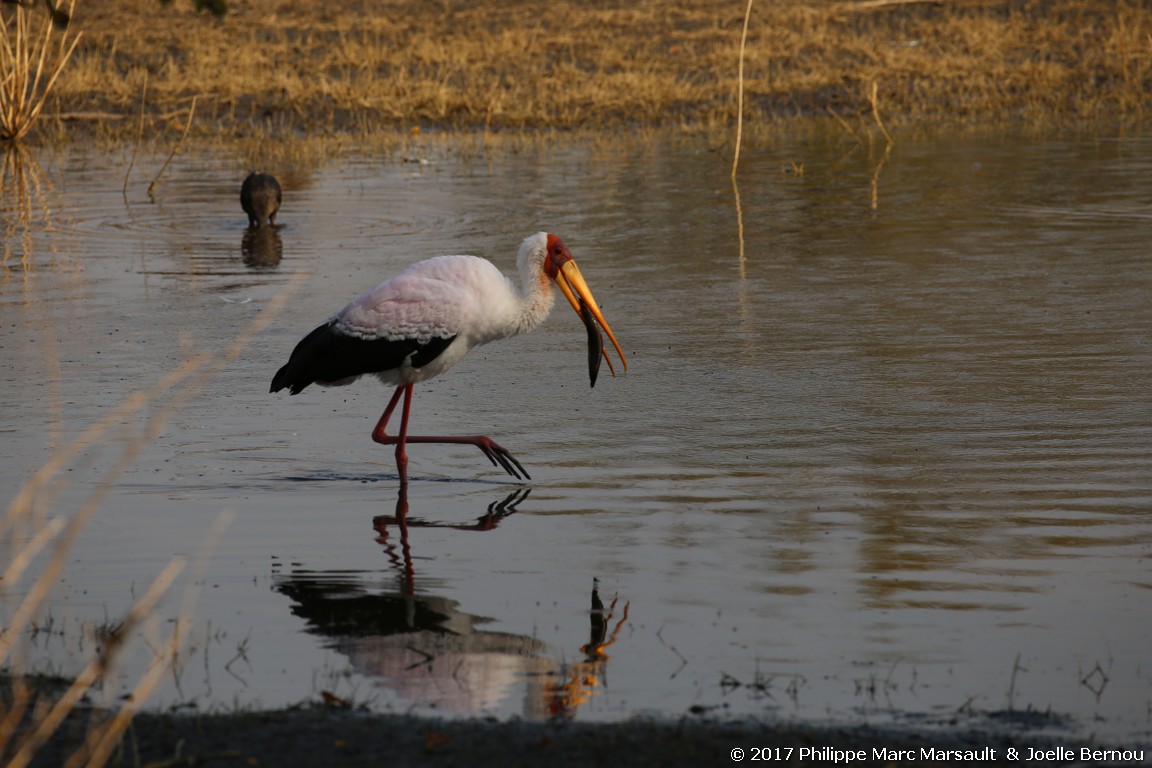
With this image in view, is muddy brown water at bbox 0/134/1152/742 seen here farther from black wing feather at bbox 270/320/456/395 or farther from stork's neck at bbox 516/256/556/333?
stork's neck at bbox 516/256/556/333

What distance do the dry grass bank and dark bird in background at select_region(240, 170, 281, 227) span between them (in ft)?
15.4

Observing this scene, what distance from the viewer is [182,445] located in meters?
6.94

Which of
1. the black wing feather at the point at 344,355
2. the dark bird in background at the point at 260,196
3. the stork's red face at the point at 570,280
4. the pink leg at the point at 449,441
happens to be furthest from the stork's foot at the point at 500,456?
the dark bird in background at the point at 260,196

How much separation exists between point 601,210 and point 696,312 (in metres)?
4.00

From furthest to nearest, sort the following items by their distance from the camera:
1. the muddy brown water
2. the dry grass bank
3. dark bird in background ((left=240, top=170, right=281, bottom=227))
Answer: the dry grass bank < dark bird in background ((left=240, top=170, right=281, bottom=227)) < the muddy brown water

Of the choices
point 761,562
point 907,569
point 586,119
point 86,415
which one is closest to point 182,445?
point 86,415

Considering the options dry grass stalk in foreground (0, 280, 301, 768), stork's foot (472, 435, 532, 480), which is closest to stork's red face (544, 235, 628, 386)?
stork's foot (472, 435, 532, 480)

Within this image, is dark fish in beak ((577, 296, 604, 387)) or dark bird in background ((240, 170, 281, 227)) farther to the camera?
dark bird in background ((240, 170, 281, 227))

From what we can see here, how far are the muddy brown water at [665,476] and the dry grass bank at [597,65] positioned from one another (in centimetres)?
732

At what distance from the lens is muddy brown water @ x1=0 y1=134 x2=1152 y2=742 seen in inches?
174

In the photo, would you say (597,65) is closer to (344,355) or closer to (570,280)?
(570,280)

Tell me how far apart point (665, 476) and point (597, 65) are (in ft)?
55.8

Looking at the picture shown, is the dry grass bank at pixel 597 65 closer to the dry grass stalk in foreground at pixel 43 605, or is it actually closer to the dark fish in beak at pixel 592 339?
the dark fish in beak at pixel 592 339

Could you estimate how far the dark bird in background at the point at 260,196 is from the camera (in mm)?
12945
